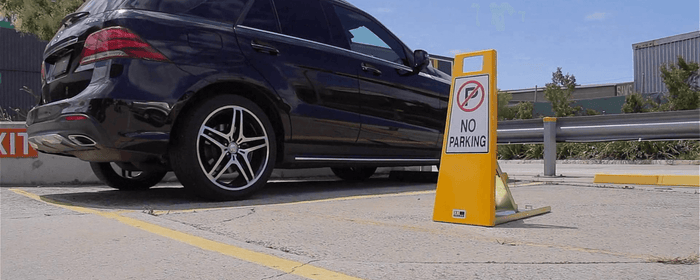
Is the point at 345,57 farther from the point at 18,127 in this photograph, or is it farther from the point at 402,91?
the point at 18,127

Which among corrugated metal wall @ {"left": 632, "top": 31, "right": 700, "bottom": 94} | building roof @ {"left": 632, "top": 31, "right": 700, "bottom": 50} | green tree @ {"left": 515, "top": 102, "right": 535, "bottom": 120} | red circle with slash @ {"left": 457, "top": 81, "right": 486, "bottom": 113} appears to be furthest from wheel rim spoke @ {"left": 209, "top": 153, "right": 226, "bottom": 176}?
building roof @ {"left": 632, "top": 31, "right": 700, "bottom": 50}

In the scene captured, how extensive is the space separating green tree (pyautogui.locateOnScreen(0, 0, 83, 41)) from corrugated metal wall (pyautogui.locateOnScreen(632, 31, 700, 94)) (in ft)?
104

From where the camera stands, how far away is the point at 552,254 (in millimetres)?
2461

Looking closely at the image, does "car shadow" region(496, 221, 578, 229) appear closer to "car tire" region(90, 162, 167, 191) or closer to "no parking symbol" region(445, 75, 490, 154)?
"no parking symbol" region(445, 75, 490, 154)

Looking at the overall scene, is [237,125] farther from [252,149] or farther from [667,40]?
[667,40]

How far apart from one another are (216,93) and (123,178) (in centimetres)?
164

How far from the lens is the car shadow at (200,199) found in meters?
4.10

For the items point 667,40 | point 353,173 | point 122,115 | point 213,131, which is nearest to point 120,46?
point 122,115

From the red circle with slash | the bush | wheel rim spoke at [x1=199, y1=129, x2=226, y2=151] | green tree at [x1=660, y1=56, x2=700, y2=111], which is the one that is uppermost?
green tree at [x1=660, y1=56, x2=700, y2=111]

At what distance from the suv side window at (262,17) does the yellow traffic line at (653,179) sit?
374cm

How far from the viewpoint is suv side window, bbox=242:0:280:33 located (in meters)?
4.57

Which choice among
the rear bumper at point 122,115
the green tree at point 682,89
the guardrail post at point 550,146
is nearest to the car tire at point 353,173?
the guardrail post at point 550,146

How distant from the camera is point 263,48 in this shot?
4.44 metres

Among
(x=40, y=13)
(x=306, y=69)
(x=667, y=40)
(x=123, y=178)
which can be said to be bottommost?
(x=123, y=178)
